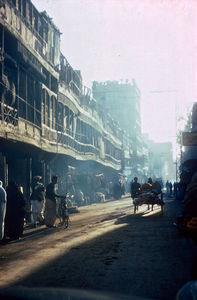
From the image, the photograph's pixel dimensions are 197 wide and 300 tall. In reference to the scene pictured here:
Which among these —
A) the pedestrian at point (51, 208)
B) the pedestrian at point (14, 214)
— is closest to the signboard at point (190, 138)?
the pedestrian at point (14, 214)

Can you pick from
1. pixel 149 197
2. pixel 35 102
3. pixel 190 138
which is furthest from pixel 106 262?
pixel 35 102

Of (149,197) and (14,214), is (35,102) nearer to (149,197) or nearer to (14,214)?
(149,197)

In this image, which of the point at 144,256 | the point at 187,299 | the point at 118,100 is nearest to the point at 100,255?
the point at 144,256

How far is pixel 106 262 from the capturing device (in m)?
6.70

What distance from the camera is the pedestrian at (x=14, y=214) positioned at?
11.0 m

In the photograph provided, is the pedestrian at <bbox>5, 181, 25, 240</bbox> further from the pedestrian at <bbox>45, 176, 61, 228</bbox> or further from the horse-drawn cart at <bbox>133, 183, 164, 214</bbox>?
the horse-drawn cart at <bbox>133, 183, 164, 214</bbox>

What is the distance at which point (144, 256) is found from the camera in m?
7.20

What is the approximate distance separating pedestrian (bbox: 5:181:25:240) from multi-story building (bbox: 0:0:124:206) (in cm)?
250

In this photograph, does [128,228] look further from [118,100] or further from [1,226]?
[118,100]

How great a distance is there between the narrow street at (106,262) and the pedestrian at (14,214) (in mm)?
540

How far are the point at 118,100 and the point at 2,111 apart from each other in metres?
80.0

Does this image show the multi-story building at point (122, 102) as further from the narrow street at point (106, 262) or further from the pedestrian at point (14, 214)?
the narrow street at point (106, 262)

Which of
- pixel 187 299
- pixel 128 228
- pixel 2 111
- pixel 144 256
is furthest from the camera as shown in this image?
pixel 2 111

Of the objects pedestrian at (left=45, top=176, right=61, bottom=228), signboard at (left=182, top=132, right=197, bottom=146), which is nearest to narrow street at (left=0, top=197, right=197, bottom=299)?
signboard at (left=182, top=132, right=197, bottom=146)
